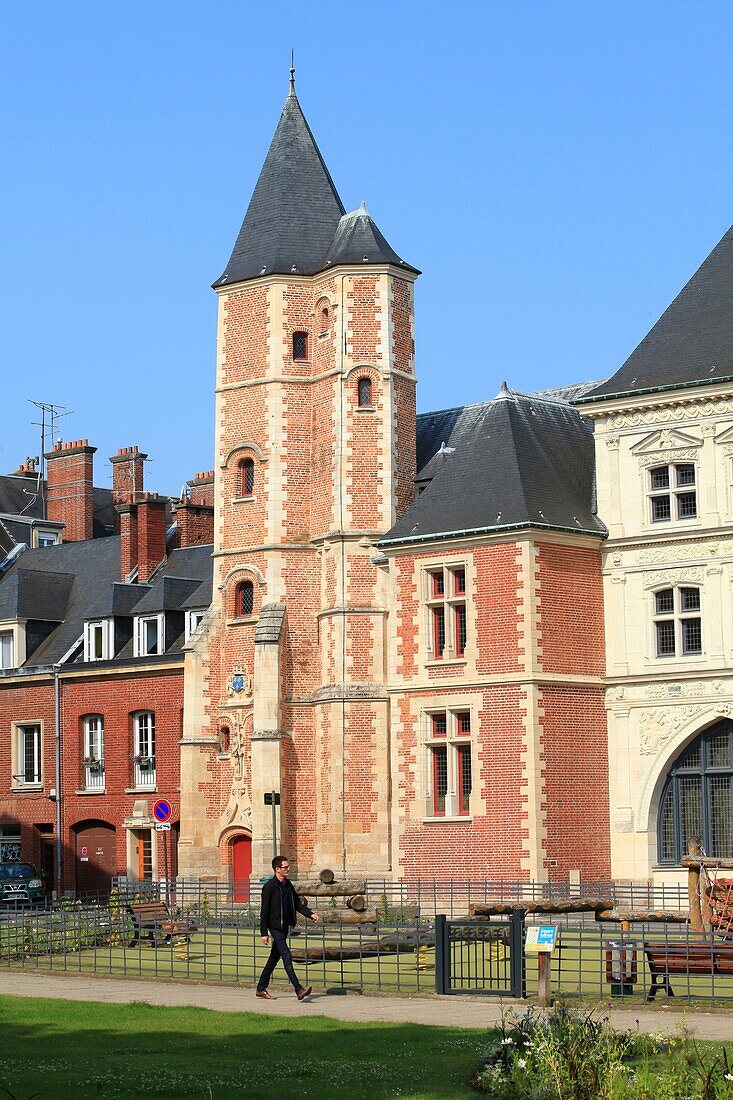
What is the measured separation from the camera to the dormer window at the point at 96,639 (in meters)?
50.4

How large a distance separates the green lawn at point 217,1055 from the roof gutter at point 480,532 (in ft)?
62.5

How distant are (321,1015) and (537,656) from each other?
18375 mm

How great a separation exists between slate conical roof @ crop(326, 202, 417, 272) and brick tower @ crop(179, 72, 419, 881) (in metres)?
0.06

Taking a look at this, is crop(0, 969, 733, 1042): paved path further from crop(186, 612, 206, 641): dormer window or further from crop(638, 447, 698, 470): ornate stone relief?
crop(186, 612, 206, 641): dormer window

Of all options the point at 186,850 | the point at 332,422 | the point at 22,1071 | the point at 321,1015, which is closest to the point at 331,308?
the point at 332,422

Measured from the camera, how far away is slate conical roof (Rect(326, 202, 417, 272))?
139ft

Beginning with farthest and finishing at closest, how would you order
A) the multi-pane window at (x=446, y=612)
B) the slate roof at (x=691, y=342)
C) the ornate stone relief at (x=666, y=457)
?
the multi-pane window at (x=446, y=612)
the slate roof at (x=691, y=342)
the ornate stone relief at (x=666, y=457)

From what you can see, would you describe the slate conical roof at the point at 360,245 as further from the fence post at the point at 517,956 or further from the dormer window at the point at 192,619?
the fence post at the point at 517,956

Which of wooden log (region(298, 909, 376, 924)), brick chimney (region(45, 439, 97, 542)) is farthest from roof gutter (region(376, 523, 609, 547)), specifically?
brick chimney (region(45, 439, 97, 542))

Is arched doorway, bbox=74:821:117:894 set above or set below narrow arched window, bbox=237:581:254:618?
below

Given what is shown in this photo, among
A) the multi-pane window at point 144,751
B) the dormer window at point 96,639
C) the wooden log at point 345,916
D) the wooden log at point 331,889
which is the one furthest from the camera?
the dormer window at point 96,639

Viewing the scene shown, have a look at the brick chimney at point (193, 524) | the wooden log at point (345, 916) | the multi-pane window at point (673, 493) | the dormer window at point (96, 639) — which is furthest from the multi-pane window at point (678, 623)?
the brick chimney at point (193, 524)

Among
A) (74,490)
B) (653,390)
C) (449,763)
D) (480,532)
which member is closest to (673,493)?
(653,390)

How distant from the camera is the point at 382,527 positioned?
41125 millimetres
